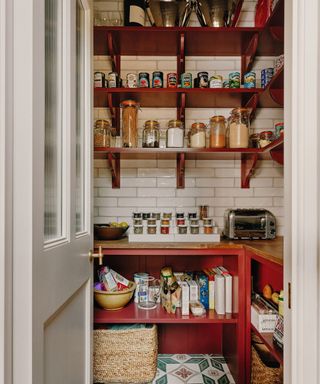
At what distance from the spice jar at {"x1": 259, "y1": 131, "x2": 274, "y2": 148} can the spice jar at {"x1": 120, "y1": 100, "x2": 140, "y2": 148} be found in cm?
85

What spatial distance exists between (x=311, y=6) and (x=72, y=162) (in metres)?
0.82

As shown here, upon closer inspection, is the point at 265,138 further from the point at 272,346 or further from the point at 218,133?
the point at 272,346

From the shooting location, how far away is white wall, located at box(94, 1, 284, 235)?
2.15 m

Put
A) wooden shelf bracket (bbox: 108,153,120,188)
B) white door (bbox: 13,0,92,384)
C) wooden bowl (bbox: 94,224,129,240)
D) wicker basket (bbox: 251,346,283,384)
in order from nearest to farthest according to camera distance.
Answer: white door (bbox: 13,0,92,384), wicker basket (bbox: 251,346,283,384), wooden bowl (bbox: 94,224,129,240), wooden shelf bracket (bbox: 108,153,120,188)

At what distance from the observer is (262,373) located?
1.61 meters

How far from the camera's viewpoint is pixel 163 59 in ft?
7.01

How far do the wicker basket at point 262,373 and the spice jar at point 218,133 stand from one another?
128 centimetres

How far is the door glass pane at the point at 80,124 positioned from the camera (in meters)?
1.14

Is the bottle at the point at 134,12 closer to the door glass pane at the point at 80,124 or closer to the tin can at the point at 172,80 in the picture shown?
the tin can at the point at 172,80

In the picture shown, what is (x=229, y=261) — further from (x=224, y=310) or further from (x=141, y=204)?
(x=141, y=204)

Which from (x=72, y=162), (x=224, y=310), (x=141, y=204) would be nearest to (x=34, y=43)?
(x=72, y=162)

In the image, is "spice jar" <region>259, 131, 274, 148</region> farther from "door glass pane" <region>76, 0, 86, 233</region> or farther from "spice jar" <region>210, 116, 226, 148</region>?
"door glass pane" <region>76, 0, 86, 233</region>

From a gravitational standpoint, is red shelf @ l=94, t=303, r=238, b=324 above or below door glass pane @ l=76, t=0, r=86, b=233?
below

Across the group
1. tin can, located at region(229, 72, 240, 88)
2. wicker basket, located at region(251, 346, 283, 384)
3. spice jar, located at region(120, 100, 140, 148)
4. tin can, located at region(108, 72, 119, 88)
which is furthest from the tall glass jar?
wicker basket, located at region(251, 346, 283, 384)
